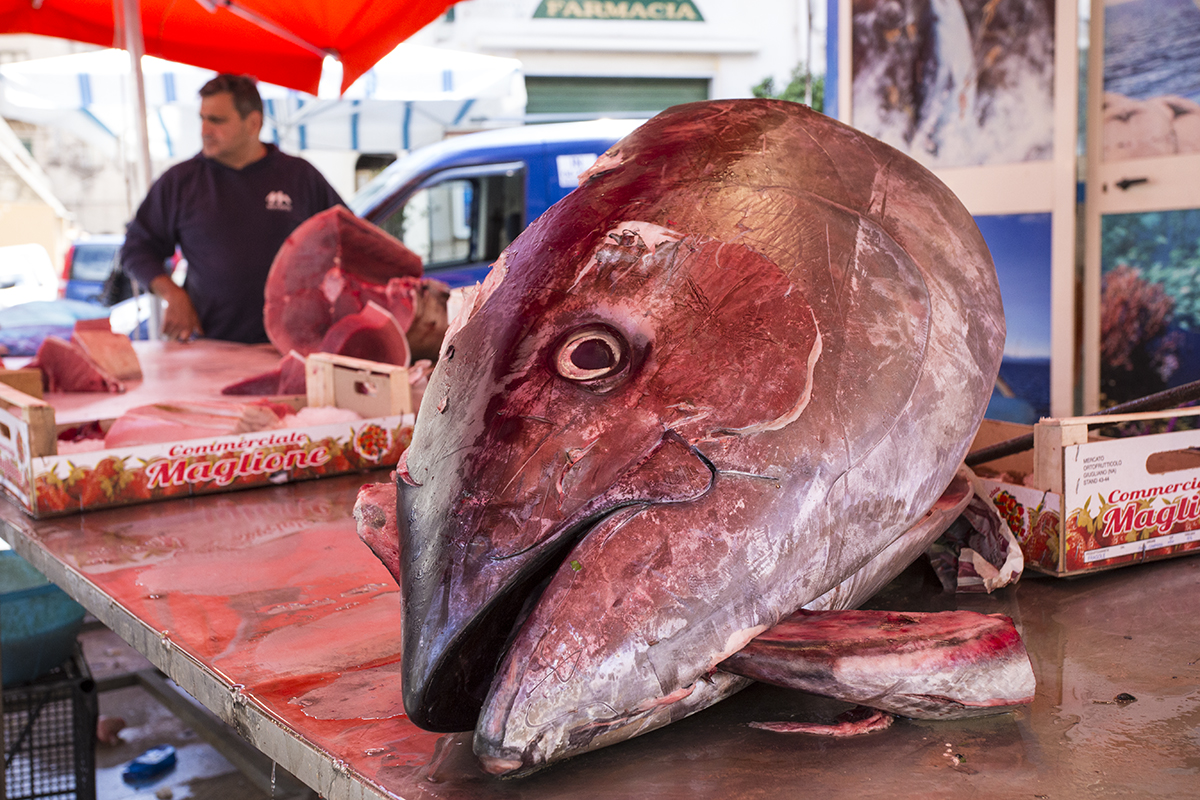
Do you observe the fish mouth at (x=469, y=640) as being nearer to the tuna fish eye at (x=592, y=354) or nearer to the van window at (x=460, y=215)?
the tuna fish eye at (x=592, y=354)

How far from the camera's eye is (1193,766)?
3.70 feet

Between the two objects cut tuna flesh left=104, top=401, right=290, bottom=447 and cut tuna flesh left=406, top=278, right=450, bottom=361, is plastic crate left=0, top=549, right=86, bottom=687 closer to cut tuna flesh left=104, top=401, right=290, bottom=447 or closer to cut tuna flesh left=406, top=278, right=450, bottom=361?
cut tuna flesh left=104, top=401, right=290, bottom=447

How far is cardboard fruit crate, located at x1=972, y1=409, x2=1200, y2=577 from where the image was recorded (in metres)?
1.76

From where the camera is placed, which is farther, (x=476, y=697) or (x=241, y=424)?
(x=241, y=424)

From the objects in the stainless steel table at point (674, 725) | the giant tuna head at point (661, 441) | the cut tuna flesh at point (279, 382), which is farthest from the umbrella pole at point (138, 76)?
the giant tuna head at point (661, 441)

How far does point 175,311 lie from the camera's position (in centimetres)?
480

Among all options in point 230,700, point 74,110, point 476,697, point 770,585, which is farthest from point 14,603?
point 74,110

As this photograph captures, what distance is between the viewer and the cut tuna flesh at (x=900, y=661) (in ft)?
3.84

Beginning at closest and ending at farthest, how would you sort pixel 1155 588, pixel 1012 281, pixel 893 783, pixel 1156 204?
pixel 893 783
pixel 1155 588
pixel 1156 204
pixel 1012 281

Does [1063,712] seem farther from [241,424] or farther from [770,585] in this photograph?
[241,424]

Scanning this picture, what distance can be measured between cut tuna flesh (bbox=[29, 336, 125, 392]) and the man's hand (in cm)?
117

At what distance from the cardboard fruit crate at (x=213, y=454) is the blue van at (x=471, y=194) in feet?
14.6

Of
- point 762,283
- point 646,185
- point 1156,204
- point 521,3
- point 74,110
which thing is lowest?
point 762,283

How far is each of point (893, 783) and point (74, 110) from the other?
12246mm
